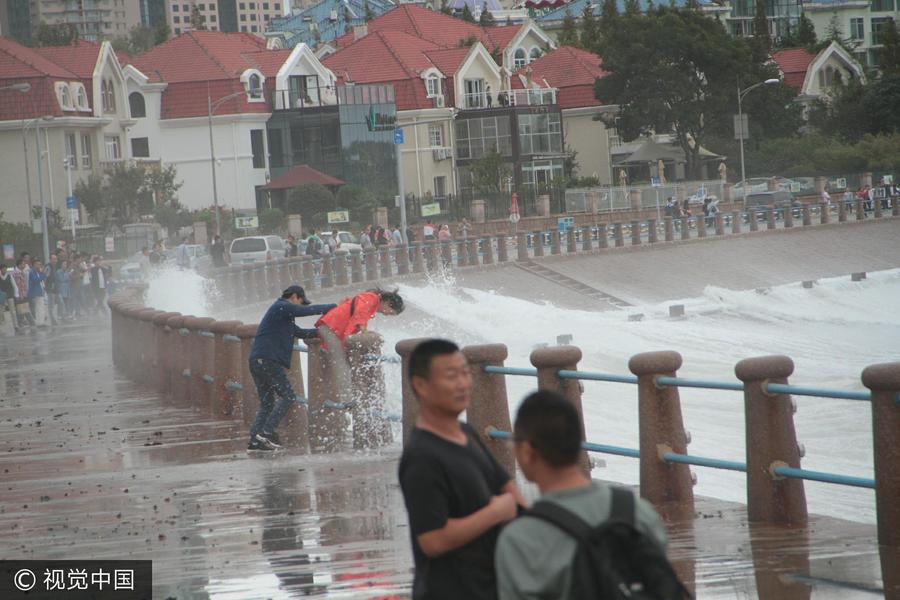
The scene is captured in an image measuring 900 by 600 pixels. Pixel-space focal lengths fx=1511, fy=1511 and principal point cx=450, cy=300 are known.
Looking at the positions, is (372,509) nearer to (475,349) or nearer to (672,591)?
(475,349)

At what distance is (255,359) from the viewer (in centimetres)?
1402

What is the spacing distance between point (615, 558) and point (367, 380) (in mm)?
10102

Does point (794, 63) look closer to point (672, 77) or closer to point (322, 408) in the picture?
point (672, 77)

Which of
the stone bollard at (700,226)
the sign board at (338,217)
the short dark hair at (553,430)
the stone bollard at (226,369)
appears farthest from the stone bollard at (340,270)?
the short dark hair at (553,430)

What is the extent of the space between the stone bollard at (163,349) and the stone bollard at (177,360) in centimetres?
5

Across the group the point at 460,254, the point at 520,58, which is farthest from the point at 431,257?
the point at 520,58

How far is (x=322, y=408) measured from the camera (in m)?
14.5

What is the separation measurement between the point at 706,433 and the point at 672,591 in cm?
2199

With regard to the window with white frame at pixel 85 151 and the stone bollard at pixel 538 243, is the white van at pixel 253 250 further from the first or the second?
the window with white frame at pixel 85 151

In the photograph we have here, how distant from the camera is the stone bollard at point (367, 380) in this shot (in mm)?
13898

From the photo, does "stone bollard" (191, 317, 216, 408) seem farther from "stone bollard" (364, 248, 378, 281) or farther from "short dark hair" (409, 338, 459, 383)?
"stone bollard" (364, 248, 378, 281)

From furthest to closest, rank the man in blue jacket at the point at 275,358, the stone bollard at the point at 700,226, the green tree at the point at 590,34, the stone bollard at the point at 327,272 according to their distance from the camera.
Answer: the green tree at the point at 590,34
the stone bollard at the point at 700,226
the stone bollard at the point at 327,272
the man in blue jacket at the point at 275,358

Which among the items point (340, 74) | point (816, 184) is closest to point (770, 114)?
point (816, 184)

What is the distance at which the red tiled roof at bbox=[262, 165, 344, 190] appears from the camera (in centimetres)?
7375
